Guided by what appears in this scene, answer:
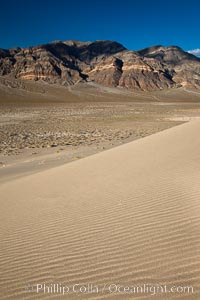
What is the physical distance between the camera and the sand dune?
3.08m

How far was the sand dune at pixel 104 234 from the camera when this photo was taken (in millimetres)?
3078

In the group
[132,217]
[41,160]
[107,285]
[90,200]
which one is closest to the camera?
[107,285]

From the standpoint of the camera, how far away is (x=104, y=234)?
13.8 ft

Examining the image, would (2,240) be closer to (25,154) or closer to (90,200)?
(90,200)

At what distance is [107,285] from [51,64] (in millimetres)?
173463

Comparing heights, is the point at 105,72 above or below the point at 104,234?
above

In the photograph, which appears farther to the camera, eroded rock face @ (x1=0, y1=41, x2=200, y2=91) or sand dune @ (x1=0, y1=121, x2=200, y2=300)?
eroded rock face @ (x1=0, y1=41, x2=200, y2=91)

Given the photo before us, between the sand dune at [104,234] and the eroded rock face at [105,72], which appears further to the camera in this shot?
the eroded rock face at [105,72]

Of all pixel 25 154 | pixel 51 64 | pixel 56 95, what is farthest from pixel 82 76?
pixel 25 154

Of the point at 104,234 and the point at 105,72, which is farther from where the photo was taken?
the point at 105,72

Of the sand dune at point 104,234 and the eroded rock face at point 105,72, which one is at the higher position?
the eroded rock face at point 105,72

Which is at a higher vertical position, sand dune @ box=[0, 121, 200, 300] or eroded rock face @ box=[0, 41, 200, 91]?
eroded rock face @ box=[0, 41, 200, 91]

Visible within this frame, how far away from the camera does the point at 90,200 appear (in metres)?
6.02

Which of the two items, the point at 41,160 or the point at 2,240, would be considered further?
the point at 41,160
